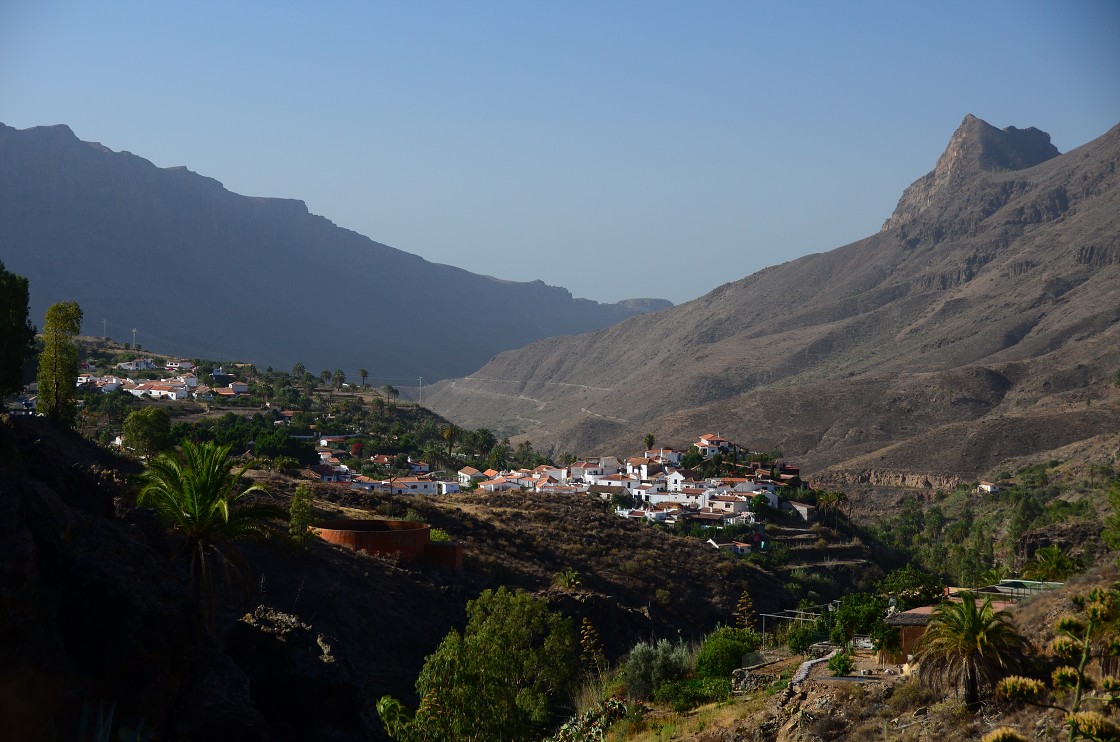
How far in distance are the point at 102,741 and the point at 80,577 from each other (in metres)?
3.85

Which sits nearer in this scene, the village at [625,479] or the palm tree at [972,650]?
the palm tree at [972,650]

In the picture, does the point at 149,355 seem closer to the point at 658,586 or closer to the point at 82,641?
the point at 658,586

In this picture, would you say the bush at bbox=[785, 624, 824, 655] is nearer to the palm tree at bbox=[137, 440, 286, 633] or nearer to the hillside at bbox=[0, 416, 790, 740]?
the hillside at bbox=[0, 416, 790, 740]

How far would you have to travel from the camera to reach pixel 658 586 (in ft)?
152

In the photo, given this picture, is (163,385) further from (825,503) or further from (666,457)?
(825,503)

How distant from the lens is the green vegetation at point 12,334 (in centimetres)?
3250

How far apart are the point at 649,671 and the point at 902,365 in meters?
116

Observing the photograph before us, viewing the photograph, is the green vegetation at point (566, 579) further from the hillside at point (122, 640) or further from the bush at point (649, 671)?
the hillside at point (122, 640)

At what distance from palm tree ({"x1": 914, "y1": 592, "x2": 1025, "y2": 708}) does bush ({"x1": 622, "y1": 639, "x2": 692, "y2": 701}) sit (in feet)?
28.7

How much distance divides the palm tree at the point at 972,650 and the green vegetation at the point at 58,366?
27915 millimetres

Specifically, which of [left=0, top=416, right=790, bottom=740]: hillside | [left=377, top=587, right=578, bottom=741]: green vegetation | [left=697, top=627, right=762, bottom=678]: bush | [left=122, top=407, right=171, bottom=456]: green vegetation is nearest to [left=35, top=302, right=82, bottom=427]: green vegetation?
[left=122, top=407, right=171, bottom=456]: green vegetation

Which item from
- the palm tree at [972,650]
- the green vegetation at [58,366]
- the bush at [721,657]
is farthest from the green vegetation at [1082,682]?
the green vegetation at [58,366]

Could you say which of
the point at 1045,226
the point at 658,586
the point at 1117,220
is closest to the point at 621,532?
the point at 658,586

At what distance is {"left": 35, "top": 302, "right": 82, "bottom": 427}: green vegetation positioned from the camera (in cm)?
3575
